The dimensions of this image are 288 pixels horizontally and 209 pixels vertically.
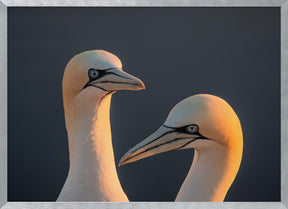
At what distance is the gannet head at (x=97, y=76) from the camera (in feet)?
14.7

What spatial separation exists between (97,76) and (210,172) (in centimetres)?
115

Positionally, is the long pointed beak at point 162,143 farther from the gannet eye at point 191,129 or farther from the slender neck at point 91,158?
the slender neck at point 91,158

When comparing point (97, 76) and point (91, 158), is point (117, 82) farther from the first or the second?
point (91, 158)

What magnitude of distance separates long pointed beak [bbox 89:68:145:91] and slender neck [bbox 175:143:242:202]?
27.7 inches

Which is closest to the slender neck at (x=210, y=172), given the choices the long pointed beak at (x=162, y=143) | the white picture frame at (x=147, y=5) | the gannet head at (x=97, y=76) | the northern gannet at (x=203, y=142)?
the northern gannet at (x=203, y=142)

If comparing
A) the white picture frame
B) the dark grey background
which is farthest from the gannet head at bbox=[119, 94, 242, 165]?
the dark grey background

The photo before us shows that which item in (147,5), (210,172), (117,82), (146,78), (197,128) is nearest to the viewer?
(197,128)

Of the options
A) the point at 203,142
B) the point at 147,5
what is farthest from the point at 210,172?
the point at 147,5

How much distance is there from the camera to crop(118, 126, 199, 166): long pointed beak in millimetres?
4262

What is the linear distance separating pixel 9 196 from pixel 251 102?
2.40m

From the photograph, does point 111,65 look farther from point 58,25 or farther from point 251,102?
point 251,102

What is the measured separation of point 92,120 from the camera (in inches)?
181

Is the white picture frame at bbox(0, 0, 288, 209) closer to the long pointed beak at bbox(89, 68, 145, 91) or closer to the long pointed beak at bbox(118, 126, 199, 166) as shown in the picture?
the long pointed beak at bbox(118, 126, 199, 166)

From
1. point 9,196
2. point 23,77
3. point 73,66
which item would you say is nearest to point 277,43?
point 73,66
